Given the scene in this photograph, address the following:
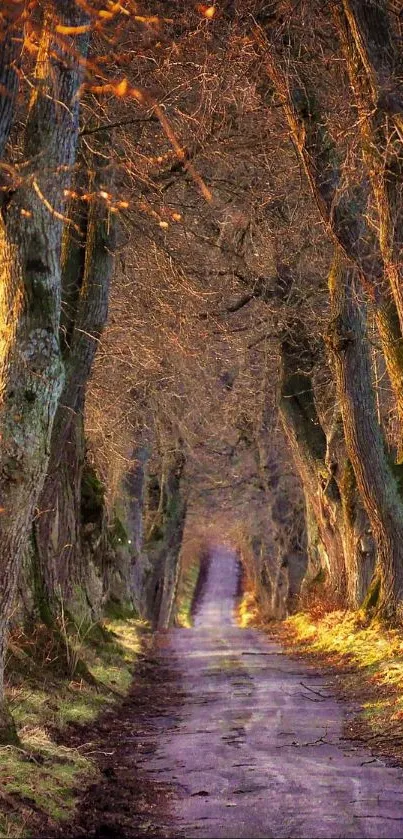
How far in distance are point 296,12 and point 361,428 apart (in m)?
6.55

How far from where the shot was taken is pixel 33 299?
8.20 m

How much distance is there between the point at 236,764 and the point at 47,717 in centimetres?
238

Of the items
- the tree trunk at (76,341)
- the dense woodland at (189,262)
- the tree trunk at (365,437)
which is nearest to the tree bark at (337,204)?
the dense woodland at (189,262)

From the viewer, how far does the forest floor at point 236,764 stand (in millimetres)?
6344

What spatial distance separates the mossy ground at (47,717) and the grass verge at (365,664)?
266cm

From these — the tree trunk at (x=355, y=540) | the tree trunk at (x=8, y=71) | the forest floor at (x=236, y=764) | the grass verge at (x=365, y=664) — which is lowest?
the forest floor at (x=236, y=764)

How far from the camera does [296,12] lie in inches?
463

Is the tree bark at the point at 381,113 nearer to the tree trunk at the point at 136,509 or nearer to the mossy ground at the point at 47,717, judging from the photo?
the mossy ground at the point at 47,717

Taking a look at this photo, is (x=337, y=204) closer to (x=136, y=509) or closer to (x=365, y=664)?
(x=365, y=664)

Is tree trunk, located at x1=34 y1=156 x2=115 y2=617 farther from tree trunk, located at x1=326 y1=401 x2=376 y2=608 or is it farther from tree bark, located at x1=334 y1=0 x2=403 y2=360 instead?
tree trunk, located at x1=326 y1=401 x2=376 y2=608

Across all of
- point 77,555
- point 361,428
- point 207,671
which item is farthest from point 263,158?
point 207,671

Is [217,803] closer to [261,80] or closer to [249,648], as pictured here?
[261,80]

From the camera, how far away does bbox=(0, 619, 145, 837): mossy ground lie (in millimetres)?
6688

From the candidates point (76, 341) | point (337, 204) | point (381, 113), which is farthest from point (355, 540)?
point (381, 113)
